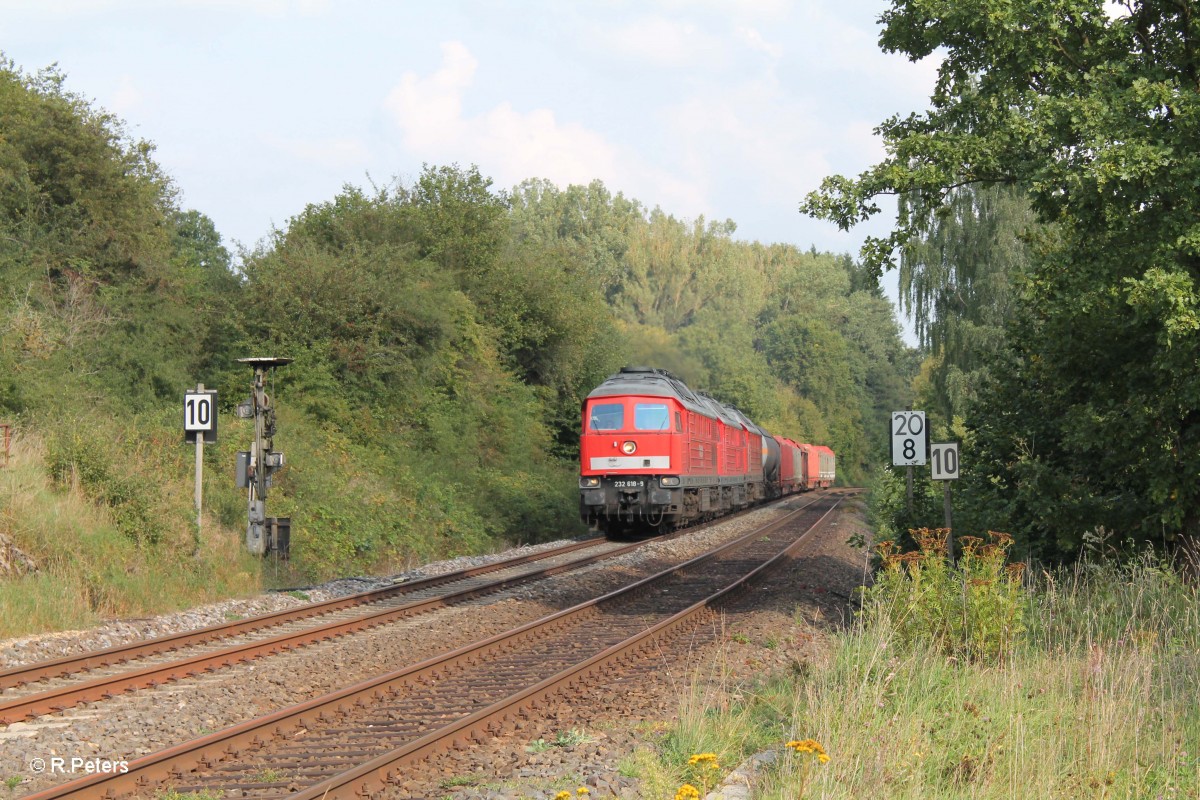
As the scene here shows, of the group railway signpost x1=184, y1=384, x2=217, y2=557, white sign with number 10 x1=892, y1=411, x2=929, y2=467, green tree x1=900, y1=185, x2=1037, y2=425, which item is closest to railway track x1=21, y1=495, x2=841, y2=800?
white sign with number 10 x1=892, y1=411, x2=929, y2=467

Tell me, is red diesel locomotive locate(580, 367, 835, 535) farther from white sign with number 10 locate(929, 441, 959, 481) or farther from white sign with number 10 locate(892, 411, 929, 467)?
white sign with number 10 locate(929, 441, 959, 481)

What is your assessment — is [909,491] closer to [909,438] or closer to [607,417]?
[909,438]

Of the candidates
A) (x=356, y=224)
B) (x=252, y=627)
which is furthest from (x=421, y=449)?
(x=252, y=627)

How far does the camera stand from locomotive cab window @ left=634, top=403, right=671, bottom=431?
2467cm

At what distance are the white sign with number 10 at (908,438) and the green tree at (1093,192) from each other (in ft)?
5.44

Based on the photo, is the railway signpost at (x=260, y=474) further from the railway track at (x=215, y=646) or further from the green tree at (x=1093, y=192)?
the green tree at (x=1093, y=192)

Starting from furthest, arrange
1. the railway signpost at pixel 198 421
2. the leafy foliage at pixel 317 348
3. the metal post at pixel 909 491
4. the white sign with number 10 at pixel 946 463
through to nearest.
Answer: the leafy foliage at pixel 317 348
the railway signpost at pixel 198 421
the metal post at pixel 909 491
the white sign with number 10 at pixel 946 463

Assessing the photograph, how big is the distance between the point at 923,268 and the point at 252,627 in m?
23.0

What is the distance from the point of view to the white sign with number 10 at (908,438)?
15180 millimetres

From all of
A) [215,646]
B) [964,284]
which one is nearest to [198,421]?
[215,646]

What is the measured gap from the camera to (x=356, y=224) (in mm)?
34750

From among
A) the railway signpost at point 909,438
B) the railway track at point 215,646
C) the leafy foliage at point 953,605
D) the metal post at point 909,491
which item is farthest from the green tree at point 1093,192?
the railway track at point 215,646

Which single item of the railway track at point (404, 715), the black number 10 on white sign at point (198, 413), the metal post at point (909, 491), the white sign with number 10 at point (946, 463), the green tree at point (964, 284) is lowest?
the railway track at point (404, 715)

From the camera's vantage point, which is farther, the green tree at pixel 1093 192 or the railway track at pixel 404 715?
the green tree at pixel 1093 192
